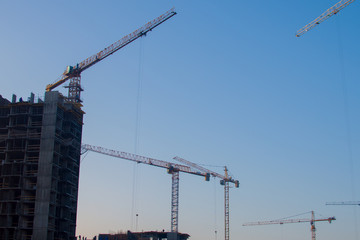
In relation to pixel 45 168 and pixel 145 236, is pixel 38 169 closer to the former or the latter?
pixel 45 168

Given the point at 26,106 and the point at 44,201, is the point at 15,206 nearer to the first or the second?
the point at 44,201

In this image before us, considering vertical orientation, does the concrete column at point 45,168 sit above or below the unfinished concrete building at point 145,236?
above

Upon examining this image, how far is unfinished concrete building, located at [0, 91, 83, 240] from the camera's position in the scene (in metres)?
118

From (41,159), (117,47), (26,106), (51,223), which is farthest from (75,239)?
(117,47)

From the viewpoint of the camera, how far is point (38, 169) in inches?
4788

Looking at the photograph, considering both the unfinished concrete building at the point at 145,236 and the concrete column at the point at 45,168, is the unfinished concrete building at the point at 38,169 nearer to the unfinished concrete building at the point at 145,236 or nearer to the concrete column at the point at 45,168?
the concrete column at the point at 45,168

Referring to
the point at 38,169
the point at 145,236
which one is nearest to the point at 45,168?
the point at 38,169

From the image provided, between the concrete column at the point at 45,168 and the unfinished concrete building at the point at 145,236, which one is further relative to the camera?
the unfinished concrete building at the point at 145,236

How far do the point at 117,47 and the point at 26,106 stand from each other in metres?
40.8

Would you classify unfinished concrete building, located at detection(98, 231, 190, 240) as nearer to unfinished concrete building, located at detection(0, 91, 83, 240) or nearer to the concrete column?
unfinished concrete building, located at detection(0, 91, 83, 240)

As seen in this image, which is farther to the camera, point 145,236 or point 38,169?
point 145,236

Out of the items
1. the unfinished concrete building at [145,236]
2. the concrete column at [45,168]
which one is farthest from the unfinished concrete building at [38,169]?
the unfinished concrete building at [145,236]

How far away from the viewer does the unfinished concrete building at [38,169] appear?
4656 inches

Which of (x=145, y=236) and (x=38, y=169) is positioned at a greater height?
(x=38, y=169)
